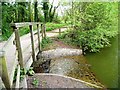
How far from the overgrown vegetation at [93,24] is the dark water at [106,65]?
469 millimetres

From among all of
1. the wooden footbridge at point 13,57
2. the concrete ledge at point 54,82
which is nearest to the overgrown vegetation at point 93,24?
the wooden footbridge at point 13,57

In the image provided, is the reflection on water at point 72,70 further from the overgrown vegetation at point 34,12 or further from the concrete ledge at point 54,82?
the overgrown vegetation at point 34,12

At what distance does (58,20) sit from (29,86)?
20.6 m

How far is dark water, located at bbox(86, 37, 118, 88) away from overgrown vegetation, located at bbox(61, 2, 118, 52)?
1.54 ft

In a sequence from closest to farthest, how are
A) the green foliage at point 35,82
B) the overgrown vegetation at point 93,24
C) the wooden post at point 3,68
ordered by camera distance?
the wooden post at point 3,68, the green foliage at point 35,82, the overgrown vegetation at point 93,24

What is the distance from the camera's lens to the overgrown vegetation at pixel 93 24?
982 centimetres

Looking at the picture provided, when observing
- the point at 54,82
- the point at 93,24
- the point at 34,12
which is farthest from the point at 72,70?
the point at 34,12

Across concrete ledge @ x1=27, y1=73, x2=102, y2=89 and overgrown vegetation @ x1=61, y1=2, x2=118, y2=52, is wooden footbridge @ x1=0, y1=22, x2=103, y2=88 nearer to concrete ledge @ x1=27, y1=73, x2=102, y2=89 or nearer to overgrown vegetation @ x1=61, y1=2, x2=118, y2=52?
concrete ledge @ x1=27, y1=73, x2=102, y2=89

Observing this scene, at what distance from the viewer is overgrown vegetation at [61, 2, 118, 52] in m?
9.82

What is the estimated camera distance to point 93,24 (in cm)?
1027

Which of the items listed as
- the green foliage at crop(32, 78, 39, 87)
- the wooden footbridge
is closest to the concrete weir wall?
the wooden footbridge

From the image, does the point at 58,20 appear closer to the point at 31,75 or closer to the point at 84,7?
the point at 84,7

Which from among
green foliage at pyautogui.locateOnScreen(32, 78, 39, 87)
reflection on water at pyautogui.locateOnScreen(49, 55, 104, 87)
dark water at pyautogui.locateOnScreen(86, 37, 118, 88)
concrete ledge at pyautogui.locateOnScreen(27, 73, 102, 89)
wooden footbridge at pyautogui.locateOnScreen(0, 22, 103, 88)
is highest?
wooden footbridge at pyautogui.locateOnScreen(0, 22, 103, 88)

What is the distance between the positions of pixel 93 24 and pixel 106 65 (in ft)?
10.5
